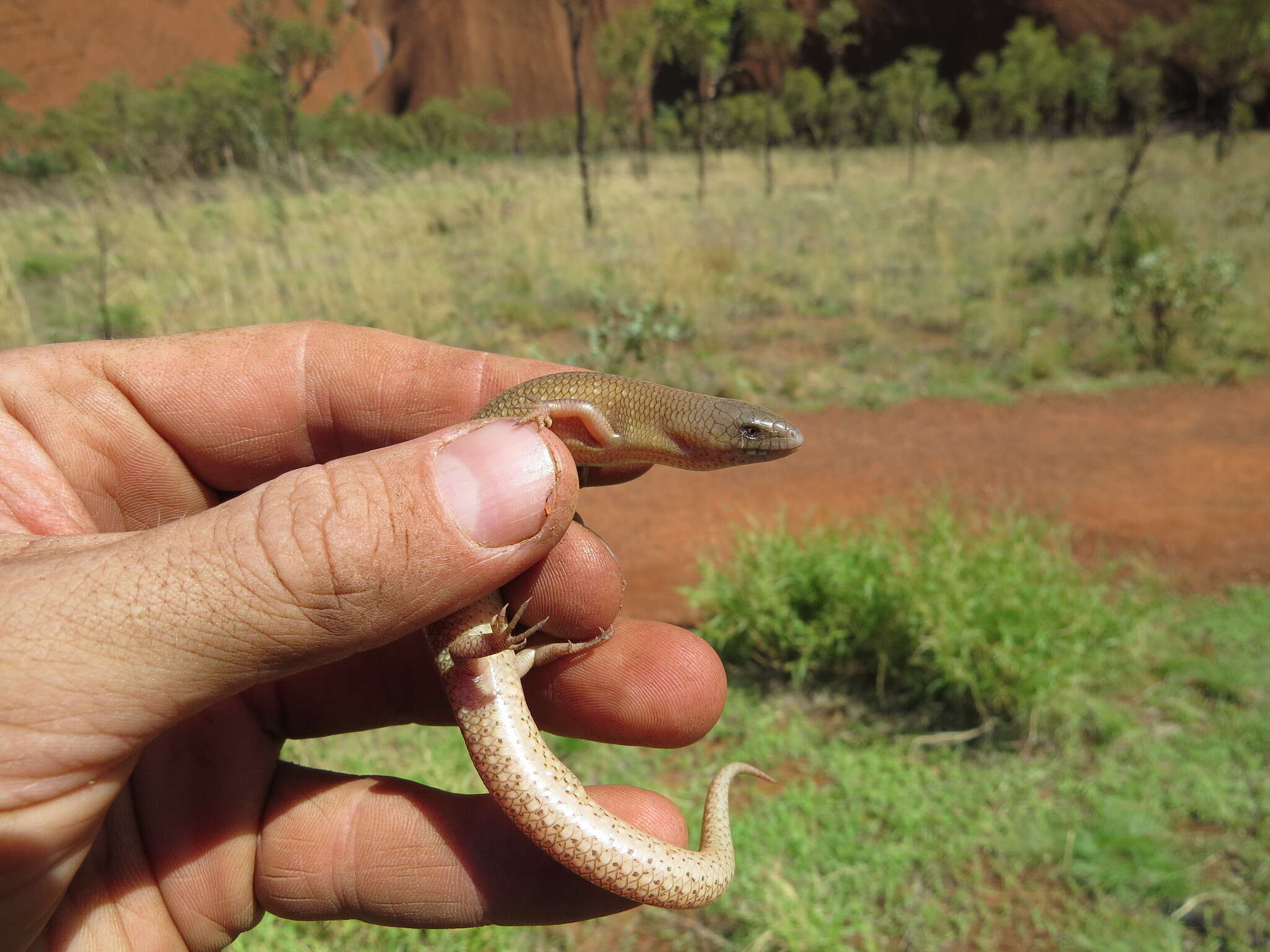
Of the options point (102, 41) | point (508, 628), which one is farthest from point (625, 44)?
point (102, 41)

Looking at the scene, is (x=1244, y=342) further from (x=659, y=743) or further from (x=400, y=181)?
(x=400, y=181)

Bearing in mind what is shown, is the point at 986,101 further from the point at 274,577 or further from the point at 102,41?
the point at 102,41

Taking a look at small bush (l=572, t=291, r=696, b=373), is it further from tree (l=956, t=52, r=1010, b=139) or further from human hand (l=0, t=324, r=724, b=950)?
tree (l=956, t=52, r=1010, b=139)

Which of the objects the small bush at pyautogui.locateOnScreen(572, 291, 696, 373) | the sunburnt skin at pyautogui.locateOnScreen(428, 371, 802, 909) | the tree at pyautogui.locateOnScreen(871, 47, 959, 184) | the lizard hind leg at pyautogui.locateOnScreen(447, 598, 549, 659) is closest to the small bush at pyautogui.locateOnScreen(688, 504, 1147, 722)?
the sunburnt skin at pyautogui.locateOnScreen(428, 371, 802, 909)

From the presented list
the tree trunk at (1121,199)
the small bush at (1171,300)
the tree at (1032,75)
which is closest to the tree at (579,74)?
the tree trunk at (1121,199)

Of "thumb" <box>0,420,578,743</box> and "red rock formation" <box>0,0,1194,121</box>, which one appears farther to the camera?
"red rock formation" <box>0,0,1194,121</box>

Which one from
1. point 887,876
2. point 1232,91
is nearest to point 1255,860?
point 887,876

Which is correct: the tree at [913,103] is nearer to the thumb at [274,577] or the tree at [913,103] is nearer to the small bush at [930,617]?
the small bush at [930,617]
